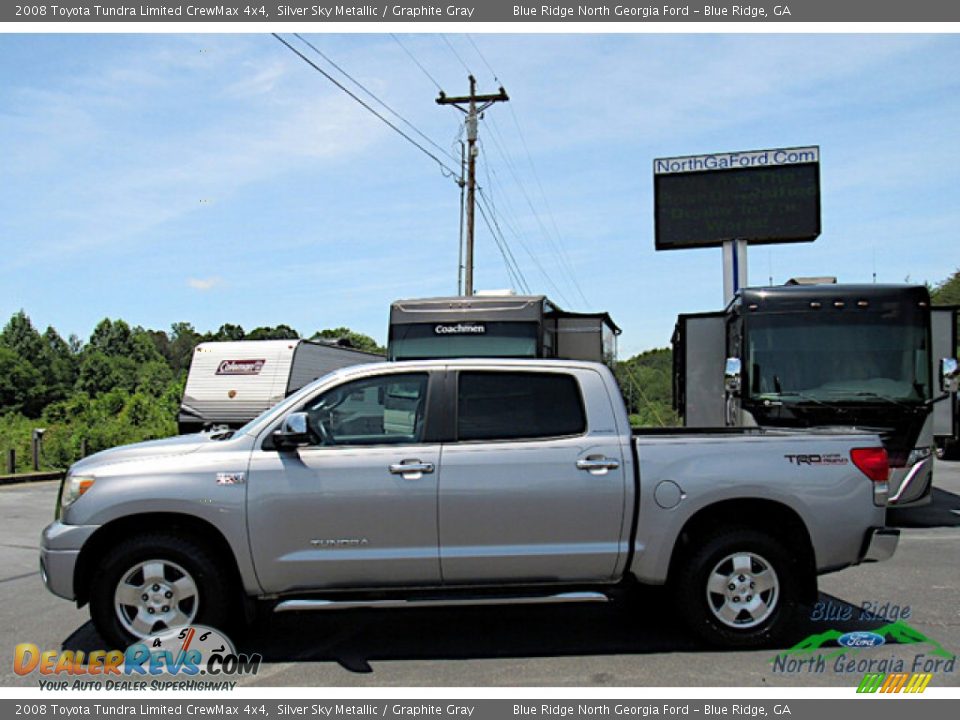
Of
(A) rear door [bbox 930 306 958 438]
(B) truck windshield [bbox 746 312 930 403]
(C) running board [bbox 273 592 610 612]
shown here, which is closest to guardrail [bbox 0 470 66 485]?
(B) truck windshield [bbox 746 312 930 403]

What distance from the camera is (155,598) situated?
5.80 metres

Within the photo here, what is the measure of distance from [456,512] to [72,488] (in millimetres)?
2534

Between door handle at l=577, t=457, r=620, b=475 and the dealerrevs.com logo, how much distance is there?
244 cm

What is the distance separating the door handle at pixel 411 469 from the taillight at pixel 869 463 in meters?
2.84

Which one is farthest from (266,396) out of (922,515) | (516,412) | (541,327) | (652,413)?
(516,412)

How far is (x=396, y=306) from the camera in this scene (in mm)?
13320

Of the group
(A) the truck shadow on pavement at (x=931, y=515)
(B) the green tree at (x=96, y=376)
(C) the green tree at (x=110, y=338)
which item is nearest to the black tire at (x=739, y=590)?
(A) the truck shadow on pavement at (x=931, y=515)

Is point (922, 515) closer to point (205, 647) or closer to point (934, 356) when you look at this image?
point (934, 356)

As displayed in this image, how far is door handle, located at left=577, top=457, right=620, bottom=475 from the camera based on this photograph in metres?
5.89

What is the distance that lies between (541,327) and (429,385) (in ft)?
22.8

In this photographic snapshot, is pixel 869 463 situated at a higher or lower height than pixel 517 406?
lower

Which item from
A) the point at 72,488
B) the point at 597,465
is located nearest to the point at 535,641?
the point at 597,465

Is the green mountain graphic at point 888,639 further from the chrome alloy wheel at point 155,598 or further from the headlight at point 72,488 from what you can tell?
the headlight at point 72,488

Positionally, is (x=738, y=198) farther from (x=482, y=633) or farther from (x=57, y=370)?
(x=57, y=370)
